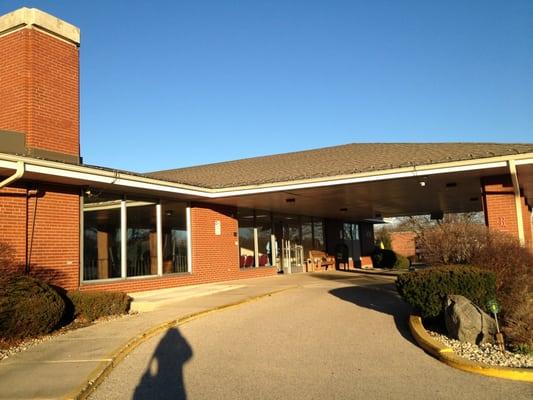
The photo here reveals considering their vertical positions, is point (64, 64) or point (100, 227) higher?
point (64, 64)

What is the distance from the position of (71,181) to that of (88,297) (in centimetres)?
305

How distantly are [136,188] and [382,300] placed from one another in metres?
6.99

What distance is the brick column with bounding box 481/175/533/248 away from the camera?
13352 millimetres

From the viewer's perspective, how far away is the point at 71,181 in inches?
470

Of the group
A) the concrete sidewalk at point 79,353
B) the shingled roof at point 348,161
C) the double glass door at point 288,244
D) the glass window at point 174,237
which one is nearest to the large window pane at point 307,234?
the double glass door at point 288,244

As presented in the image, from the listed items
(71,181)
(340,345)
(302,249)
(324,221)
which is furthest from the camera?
(324,221)

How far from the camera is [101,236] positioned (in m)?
13.4

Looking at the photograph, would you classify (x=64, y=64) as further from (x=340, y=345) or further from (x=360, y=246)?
(x=360, y=246)

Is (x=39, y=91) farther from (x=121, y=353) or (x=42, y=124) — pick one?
(x=121, y=353)

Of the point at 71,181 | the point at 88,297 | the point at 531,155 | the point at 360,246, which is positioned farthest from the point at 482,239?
the point at 360,246

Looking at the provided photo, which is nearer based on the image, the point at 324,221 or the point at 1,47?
the point at 1,47

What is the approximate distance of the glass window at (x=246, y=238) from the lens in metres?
20.6

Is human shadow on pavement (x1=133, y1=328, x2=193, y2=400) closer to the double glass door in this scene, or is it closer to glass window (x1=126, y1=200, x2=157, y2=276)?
glass window (x1=126, y1=200, x2=157, y2=276)

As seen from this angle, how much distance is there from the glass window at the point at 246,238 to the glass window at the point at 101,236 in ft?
23.0
